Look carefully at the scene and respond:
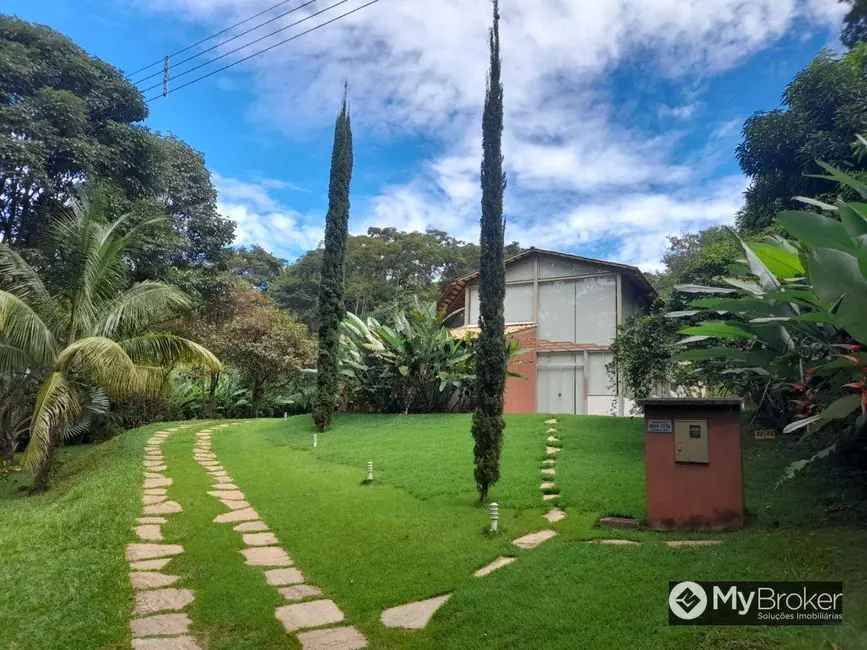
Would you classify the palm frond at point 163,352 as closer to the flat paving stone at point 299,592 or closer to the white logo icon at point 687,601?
the flat paving stone at point 299,592

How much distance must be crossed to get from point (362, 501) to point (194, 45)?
926 cm

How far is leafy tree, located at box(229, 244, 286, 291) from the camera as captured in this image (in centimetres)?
3916

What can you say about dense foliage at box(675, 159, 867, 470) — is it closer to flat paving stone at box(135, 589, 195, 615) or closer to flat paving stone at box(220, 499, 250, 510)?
flat paving stone at box(135, 589, 195, 615)

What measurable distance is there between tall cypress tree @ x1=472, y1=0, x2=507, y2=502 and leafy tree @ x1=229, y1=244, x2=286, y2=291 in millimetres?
33099

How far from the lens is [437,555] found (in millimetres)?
5168

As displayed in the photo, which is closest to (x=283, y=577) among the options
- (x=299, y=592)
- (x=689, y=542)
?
(x=299, y=592)

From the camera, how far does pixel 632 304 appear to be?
1916 centimetres

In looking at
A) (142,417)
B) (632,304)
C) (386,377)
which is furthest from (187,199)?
(632,304)

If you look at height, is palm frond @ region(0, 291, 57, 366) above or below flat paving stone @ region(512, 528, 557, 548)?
above

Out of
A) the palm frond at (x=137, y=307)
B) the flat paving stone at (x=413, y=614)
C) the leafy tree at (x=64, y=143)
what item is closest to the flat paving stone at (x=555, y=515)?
the flat paving stone at (x=413, y=614)

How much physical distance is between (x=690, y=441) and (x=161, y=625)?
4.88 m

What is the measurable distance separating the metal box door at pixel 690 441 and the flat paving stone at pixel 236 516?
505cm

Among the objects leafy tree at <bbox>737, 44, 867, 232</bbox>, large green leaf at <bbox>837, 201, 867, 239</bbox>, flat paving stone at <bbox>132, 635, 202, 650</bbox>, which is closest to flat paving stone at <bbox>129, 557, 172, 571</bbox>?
flat paving stone at <bbox>132, 635, 202, 650</bbox>

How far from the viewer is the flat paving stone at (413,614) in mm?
3871
